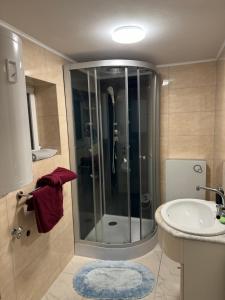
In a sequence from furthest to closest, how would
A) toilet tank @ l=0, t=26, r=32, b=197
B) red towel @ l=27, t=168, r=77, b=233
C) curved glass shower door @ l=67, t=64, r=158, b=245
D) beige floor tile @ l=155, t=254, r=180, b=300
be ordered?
curved glass shower door @ l=67, t=64, r=158, b=245 < beige floor tile @ l=155, t=254, r=180, b=300 < red towel @ l=27, t=168, r=77, b=233 < toilet tank @ l=0, t=26, r=32, b=197

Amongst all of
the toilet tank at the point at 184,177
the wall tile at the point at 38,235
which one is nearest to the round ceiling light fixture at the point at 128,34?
the wall tile at the point at 38,235

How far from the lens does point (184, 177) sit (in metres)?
2.65

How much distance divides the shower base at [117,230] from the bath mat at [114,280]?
0.25 metres

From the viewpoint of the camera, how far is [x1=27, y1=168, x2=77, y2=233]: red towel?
5.57ft

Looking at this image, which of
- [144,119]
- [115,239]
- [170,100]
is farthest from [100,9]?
[115,239]

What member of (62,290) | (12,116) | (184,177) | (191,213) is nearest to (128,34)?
(12,116)

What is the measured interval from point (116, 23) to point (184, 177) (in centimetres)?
183

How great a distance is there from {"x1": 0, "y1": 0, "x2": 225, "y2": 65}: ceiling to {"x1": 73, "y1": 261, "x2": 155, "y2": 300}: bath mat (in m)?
2.15

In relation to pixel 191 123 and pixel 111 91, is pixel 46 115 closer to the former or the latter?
pixel 111 91

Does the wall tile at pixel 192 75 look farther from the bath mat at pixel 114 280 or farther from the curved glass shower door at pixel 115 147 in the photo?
the bath mat at pixel 114 280

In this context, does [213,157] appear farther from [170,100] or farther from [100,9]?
[100,9]

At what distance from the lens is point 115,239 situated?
2549mm

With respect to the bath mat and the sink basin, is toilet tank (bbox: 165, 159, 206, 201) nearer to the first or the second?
the sink basin

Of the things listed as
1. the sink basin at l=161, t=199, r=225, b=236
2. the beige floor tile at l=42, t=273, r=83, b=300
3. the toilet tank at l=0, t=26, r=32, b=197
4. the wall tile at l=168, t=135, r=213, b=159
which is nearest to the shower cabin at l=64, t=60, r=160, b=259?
the wall tile at l=168, t=135, r=213, b=159
